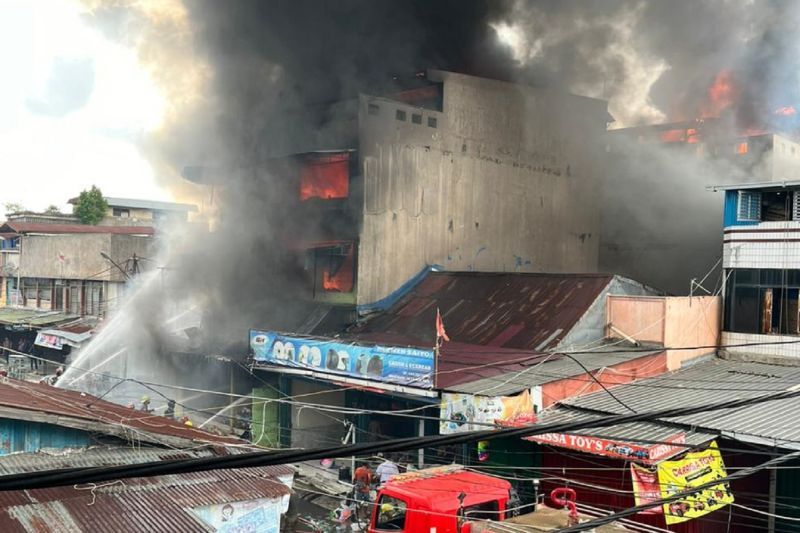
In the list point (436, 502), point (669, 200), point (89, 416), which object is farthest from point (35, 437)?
point (669, 200)

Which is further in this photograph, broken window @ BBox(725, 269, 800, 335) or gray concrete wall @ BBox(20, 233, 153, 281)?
gray concrete wall @ BBox(20, 233, 153, 281)

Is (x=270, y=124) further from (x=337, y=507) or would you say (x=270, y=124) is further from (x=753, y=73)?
(x=753, y=73)

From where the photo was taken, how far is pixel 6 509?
807cm

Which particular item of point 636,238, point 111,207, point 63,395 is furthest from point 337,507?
point 111,207

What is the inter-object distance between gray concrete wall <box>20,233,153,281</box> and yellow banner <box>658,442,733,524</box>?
25759 mm

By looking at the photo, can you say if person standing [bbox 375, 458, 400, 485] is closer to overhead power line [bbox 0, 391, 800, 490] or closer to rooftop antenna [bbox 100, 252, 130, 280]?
overhead power line [bbox 0, 391, 800, 490]

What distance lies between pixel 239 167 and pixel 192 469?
25.2 m

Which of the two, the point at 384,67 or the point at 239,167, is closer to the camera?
the point at 384,67

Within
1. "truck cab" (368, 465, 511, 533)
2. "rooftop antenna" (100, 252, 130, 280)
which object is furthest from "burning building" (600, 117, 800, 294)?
"truck cab" (368, 465, 511, 533)

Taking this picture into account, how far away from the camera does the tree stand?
48219 mm

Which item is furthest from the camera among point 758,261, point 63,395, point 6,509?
point 758,261

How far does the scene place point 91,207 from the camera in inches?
1909

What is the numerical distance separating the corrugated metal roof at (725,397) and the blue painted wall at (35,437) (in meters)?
9.23

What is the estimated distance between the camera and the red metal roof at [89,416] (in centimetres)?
979
